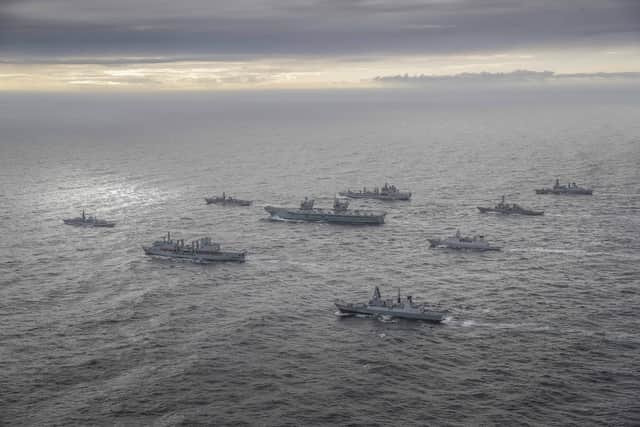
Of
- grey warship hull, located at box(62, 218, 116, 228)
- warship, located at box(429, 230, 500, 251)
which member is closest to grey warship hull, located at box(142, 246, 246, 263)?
grey warship hull, located at box(62, 218, 116, 228)

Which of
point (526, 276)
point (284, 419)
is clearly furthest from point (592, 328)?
point (284, 419)

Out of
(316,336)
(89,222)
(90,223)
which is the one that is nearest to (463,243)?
(316,336)

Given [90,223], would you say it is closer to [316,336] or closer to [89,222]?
[89,222]

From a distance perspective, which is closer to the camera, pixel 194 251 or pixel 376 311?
pixel 376 311

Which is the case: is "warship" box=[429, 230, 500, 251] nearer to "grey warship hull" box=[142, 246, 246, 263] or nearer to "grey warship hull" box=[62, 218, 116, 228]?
"grey warship hull" box=[142, 246, 246, 263]

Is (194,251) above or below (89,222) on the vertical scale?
below

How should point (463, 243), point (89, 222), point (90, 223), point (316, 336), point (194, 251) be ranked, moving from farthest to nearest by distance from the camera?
1. point (89, 222)
2. point (90, 223)
3. point (463, 243)
4. point (194, 251)
5. point (316, 336)

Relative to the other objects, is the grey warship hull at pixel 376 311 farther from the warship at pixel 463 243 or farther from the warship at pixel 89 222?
the warship at pixel 89 222

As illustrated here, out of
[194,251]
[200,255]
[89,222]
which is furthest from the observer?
[89,222]
